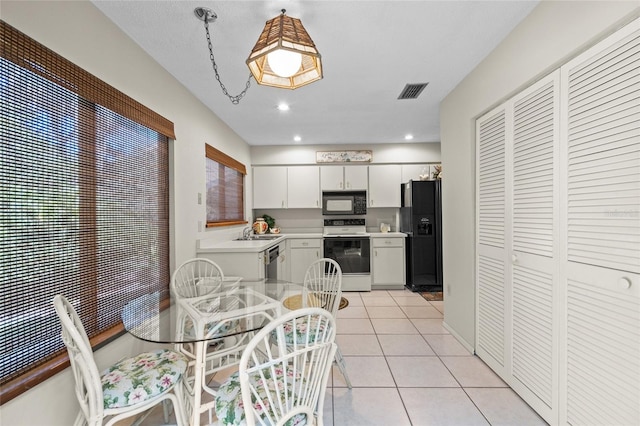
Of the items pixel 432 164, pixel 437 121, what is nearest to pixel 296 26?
pixel 437 121

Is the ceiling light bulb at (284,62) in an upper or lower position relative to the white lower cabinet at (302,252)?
upper

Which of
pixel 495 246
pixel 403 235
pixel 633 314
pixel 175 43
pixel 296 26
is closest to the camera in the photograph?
pixel 633 314

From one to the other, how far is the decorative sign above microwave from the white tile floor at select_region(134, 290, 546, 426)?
2732mm

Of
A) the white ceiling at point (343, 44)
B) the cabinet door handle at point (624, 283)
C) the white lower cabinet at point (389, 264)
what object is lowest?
the white lower cabinet at point (389, 264)

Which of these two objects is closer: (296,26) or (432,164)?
(296,26)

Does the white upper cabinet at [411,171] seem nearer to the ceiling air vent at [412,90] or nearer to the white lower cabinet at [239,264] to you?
the ceiling air vent at [412,90]

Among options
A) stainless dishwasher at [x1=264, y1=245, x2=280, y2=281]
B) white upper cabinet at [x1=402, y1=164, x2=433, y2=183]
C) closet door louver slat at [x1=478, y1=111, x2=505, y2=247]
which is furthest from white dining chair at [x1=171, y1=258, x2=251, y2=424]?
white upper cabinet at [x1=402, y1=164, x2=433, y2=183]

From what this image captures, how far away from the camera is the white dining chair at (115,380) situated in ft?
3.76

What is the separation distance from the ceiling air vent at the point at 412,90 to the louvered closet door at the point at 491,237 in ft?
2.09

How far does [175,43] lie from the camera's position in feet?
6.31

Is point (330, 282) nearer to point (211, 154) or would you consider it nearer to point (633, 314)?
point (633, 314)

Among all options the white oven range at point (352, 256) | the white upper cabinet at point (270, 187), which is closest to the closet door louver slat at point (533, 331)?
the white oven range at point (352, 256)

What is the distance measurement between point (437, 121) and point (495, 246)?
2.12 m

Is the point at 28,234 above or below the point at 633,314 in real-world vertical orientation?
above
